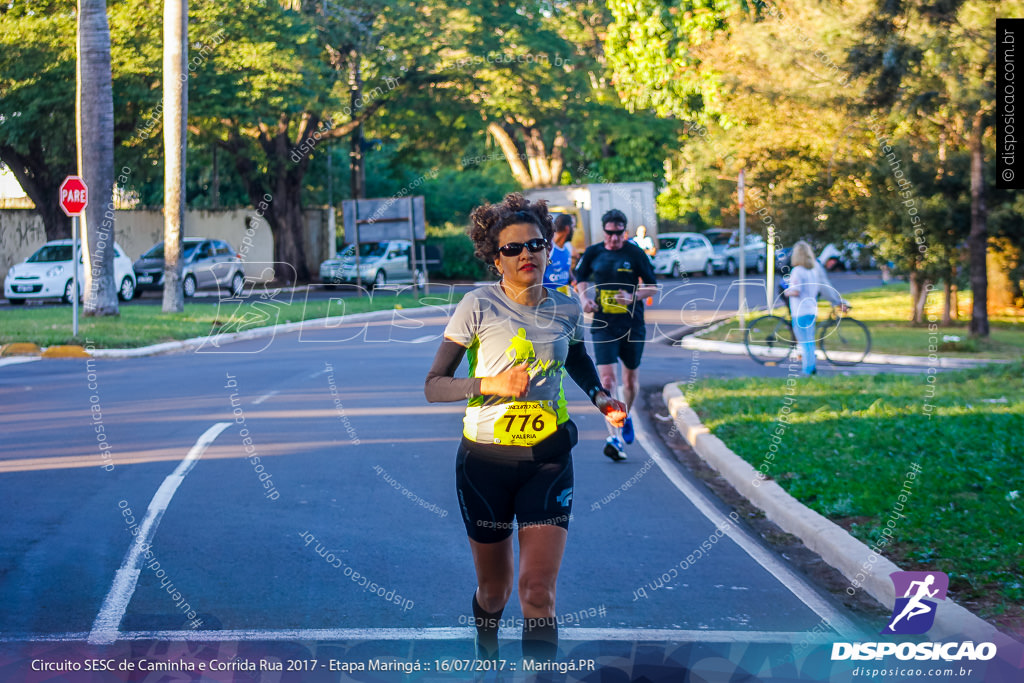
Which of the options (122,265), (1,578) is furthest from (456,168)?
(1,578)

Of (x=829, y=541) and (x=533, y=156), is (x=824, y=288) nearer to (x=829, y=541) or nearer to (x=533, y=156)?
(x=829, y=541)

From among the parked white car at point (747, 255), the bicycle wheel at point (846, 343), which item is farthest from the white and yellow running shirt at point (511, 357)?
the parked white car at point (747, 255)

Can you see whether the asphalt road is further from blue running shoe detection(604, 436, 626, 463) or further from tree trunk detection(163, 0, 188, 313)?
tree trunk detection(163, 0, 188, 313)

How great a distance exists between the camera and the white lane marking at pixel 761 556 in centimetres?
612

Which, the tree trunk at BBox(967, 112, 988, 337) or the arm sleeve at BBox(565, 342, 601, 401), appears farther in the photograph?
the tree trunk at BBox(967, 112, 988, 337)

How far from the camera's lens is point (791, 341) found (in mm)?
19781

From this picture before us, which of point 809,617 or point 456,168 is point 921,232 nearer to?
point 809,617

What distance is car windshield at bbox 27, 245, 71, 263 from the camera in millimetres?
31312

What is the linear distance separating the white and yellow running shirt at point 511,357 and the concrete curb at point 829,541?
239cm

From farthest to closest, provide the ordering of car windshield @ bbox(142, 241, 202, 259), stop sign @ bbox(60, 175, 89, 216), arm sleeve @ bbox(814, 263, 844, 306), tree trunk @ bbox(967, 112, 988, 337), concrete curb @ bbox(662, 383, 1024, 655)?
car windshield @ bbox(142, 241, 202, 259)
tree trunk @ bbox(967, 112, 988, 337)
stop sign @ bbox(60, 175, 89, 216)
arm sleeve @ bbox(814, 263, 844, 306)
concrete curb @ bbox(662, 383, 1024, 655)

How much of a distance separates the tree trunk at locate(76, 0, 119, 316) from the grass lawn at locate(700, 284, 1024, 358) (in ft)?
39.7

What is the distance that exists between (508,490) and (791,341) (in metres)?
15.8

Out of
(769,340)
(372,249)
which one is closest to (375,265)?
(372,249)

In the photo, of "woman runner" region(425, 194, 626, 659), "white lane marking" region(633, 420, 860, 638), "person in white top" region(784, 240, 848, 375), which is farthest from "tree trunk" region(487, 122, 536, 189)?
"woman runner" region(425, 194, 626, 659)
